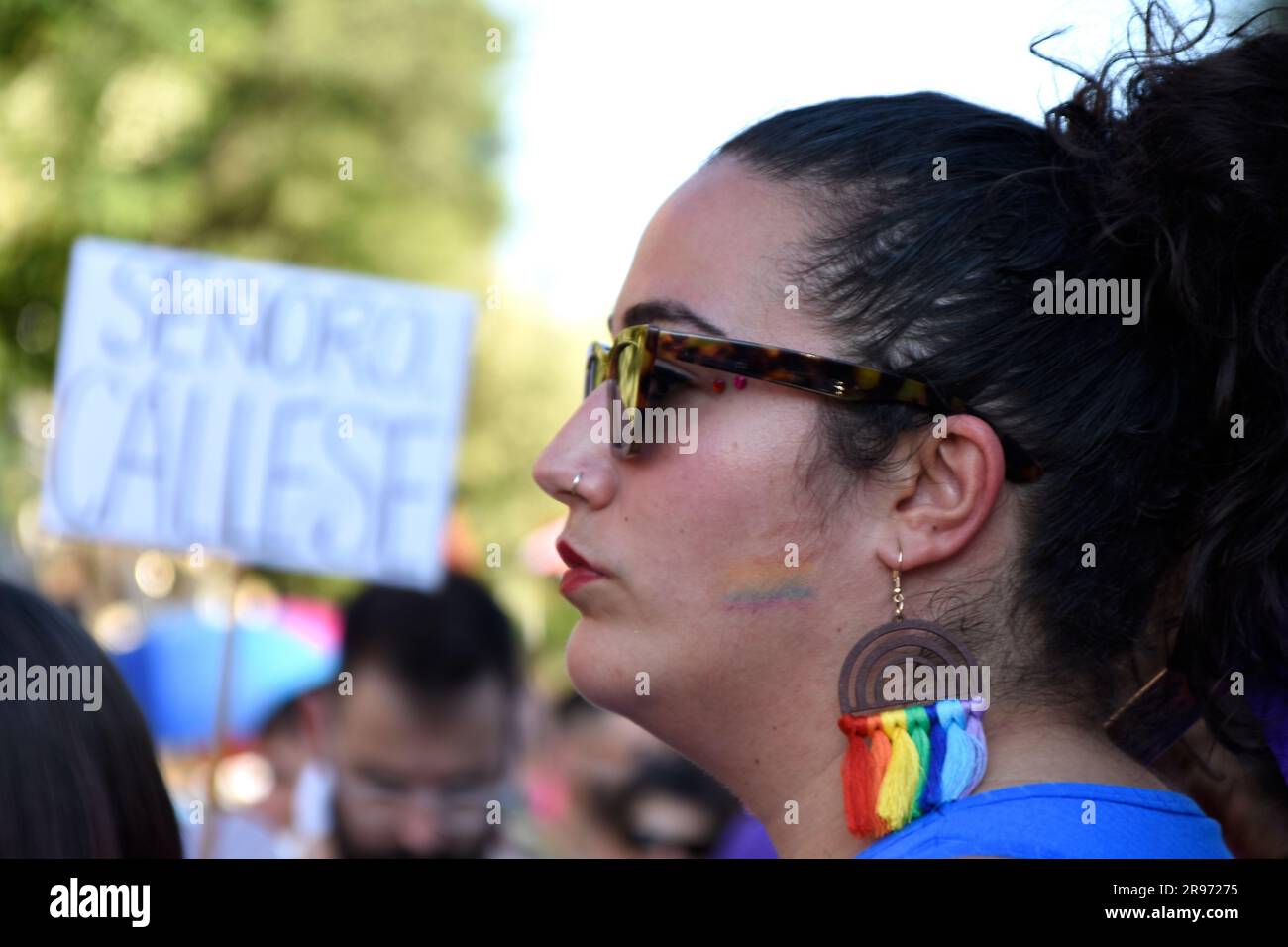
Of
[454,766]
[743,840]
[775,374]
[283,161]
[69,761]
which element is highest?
[283,161]

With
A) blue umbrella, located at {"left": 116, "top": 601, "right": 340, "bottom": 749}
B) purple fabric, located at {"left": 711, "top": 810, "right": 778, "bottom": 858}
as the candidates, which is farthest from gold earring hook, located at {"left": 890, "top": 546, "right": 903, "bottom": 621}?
blue umbrella, located at {"left": 116, "top": 601, "right": 340, "bottom": 749}

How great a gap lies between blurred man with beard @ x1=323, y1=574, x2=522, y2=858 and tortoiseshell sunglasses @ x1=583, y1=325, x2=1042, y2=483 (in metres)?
2.50

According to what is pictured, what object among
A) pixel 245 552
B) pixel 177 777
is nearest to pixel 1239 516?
pixel 245 552

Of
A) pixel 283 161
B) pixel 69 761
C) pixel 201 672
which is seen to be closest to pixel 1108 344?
pixel 69 761

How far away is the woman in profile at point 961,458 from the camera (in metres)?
1.74

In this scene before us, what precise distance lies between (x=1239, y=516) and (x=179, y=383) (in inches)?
126

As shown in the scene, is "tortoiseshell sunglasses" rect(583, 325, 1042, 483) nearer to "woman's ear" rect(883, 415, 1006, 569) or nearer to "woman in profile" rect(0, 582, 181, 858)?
"woman's ear" rect(883, 415, 1006, 569)

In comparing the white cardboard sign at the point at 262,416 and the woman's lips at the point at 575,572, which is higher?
the white cardboard sign at the point at 262,416

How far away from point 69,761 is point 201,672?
229 inches

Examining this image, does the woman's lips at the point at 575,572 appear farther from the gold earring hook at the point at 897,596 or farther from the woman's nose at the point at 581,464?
the gold earring hook at the point at 897,596

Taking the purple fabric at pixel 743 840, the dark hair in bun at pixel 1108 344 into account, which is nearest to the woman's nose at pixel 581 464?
the dark hair in bun at pixel 1108 344

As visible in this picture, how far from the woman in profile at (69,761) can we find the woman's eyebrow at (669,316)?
2.88 ft

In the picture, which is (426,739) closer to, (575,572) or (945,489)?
(575,572)

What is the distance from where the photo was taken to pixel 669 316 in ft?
6.04
